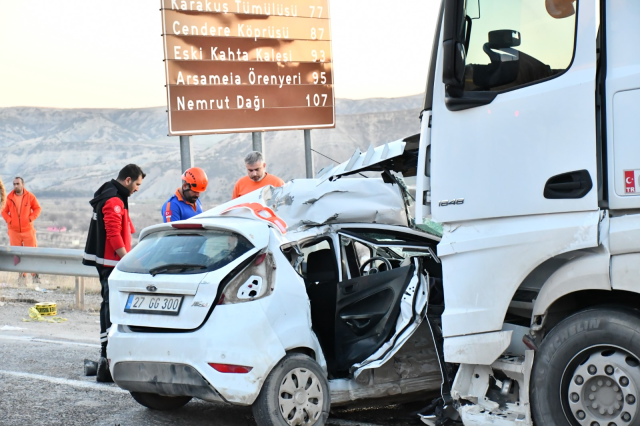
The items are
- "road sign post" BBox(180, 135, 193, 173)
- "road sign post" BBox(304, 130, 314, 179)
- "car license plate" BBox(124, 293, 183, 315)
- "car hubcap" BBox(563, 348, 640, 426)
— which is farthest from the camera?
"road sign post" BBox(304, 130, 314, 179)

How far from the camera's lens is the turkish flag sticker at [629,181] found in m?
3.80

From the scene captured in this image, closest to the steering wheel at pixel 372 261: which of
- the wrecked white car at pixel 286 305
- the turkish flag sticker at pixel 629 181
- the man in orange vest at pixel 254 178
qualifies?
the wrecked white car at pixel 286 305

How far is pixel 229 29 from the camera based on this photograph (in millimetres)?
11648

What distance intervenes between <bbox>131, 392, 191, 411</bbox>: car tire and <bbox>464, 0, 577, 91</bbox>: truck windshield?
322cm

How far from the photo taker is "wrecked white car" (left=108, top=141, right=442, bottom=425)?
4.89m

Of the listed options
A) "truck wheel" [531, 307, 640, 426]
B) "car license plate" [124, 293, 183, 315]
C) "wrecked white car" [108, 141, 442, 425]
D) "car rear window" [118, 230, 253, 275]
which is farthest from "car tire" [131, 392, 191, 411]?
"truck wheel" [531, 307, 640, 426]

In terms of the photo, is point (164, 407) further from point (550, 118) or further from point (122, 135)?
point (122, 135)

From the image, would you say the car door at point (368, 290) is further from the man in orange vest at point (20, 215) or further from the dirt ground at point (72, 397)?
the man in orange vest at point (20, 215)

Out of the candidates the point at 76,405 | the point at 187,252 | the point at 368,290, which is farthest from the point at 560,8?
the point at 76,405

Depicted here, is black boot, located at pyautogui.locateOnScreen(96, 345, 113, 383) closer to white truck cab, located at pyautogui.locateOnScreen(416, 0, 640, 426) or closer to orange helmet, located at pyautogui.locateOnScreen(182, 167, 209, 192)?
orange helmet, located at pyautogui.locateOnScreen(182, 167, 209, 192)

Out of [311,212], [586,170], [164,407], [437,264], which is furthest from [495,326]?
[164,407]

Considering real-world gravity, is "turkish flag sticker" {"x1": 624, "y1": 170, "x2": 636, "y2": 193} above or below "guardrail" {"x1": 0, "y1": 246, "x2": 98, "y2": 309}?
above

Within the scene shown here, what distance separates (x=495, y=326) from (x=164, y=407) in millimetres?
2754

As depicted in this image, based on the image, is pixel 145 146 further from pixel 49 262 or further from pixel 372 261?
pixel 372 261
